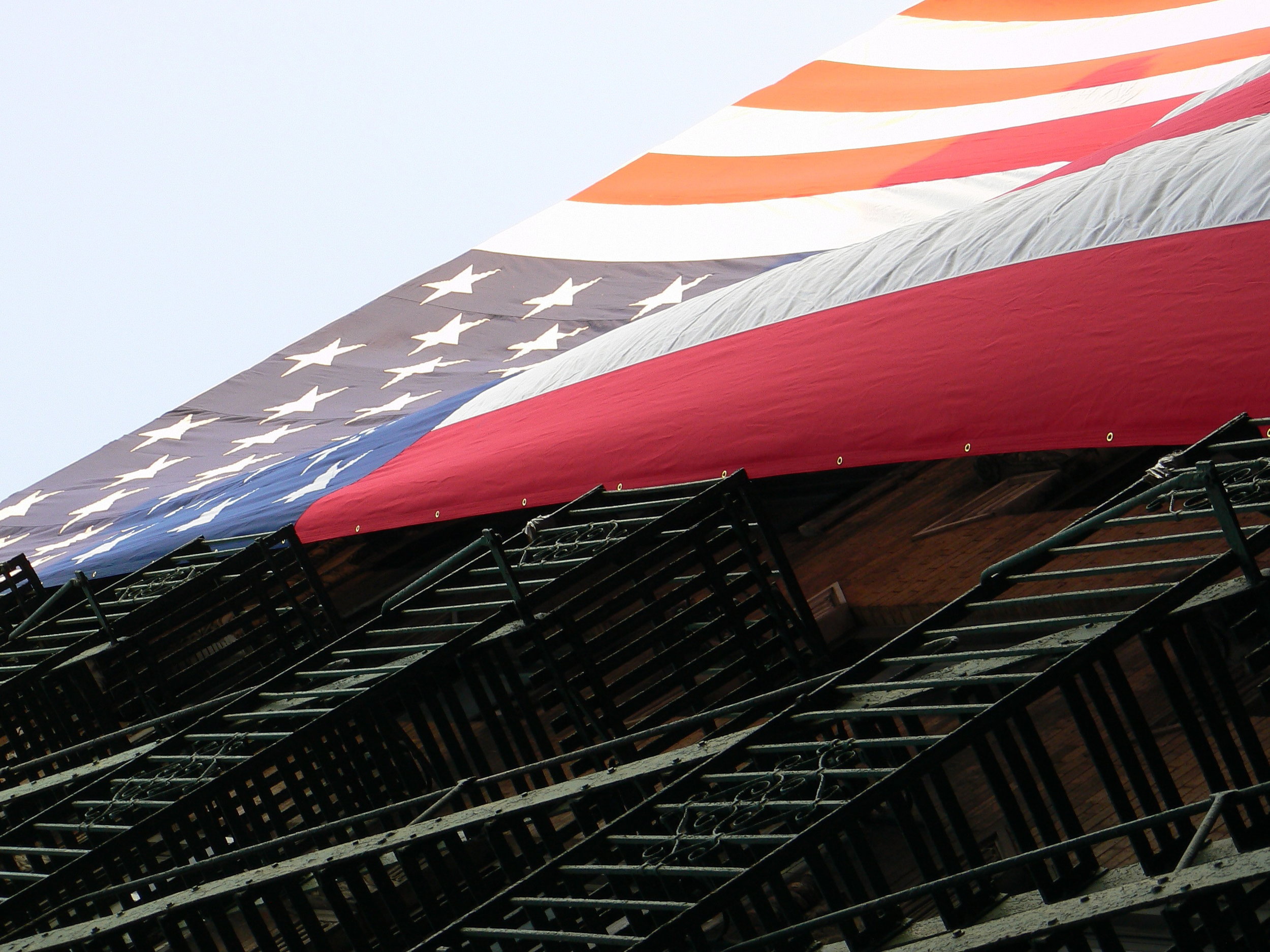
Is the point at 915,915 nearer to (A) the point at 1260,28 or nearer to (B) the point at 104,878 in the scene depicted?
(B) the point at 104,878

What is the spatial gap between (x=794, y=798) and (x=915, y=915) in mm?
993

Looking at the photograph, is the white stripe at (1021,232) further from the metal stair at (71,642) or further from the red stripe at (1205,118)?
the metal stair at (71,642)

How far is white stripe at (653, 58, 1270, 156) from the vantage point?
10172mm

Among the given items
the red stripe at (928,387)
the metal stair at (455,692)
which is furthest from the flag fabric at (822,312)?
the metal stair at (455,692)

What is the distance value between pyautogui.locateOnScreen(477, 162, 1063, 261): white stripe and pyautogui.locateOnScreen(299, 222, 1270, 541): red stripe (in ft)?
11.9

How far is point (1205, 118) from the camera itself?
6.08 metres

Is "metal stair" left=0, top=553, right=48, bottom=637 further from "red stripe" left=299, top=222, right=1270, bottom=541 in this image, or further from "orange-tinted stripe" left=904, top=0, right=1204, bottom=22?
"orange-tinted stripe" left=904, top=0, right=1204, bottom=22

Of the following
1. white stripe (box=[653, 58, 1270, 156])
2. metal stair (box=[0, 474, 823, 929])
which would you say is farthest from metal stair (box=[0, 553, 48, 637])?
white stripe (box=[653, 58, 1270, 156])

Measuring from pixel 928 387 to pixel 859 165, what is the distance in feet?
23.1

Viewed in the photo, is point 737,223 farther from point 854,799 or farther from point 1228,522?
point 854,799

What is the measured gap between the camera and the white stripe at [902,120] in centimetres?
1017

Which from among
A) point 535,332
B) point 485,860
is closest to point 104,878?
point 485,860

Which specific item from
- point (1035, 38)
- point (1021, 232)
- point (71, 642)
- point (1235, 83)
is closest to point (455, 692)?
point (1021, 232)

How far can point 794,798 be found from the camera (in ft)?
10.1
